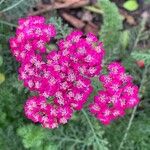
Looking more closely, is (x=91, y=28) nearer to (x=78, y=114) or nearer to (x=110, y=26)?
(x=110, y=26)

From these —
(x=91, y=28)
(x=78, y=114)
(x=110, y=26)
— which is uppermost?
(x=110, y=26)

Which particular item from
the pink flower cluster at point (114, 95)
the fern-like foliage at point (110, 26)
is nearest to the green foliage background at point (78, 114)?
the fern-like foliage at point (110, 26)

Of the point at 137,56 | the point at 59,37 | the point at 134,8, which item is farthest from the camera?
the point at 134,8

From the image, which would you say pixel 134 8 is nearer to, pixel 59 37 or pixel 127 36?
pixel 127 36

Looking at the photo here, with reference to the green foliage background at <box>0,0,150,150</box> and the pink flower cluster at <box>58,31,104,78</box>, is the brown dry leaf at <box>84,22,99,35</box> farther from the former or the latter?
the pink flower cluster at <box>58,31,104,78</box>

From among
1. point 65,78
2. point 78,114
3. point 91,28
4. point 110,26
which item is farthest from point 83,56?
point 91,28

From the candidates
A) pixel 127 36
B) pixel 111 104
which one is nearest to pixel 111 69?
pixel 111 104

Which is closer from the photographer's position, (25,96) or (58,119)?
(58,119)
